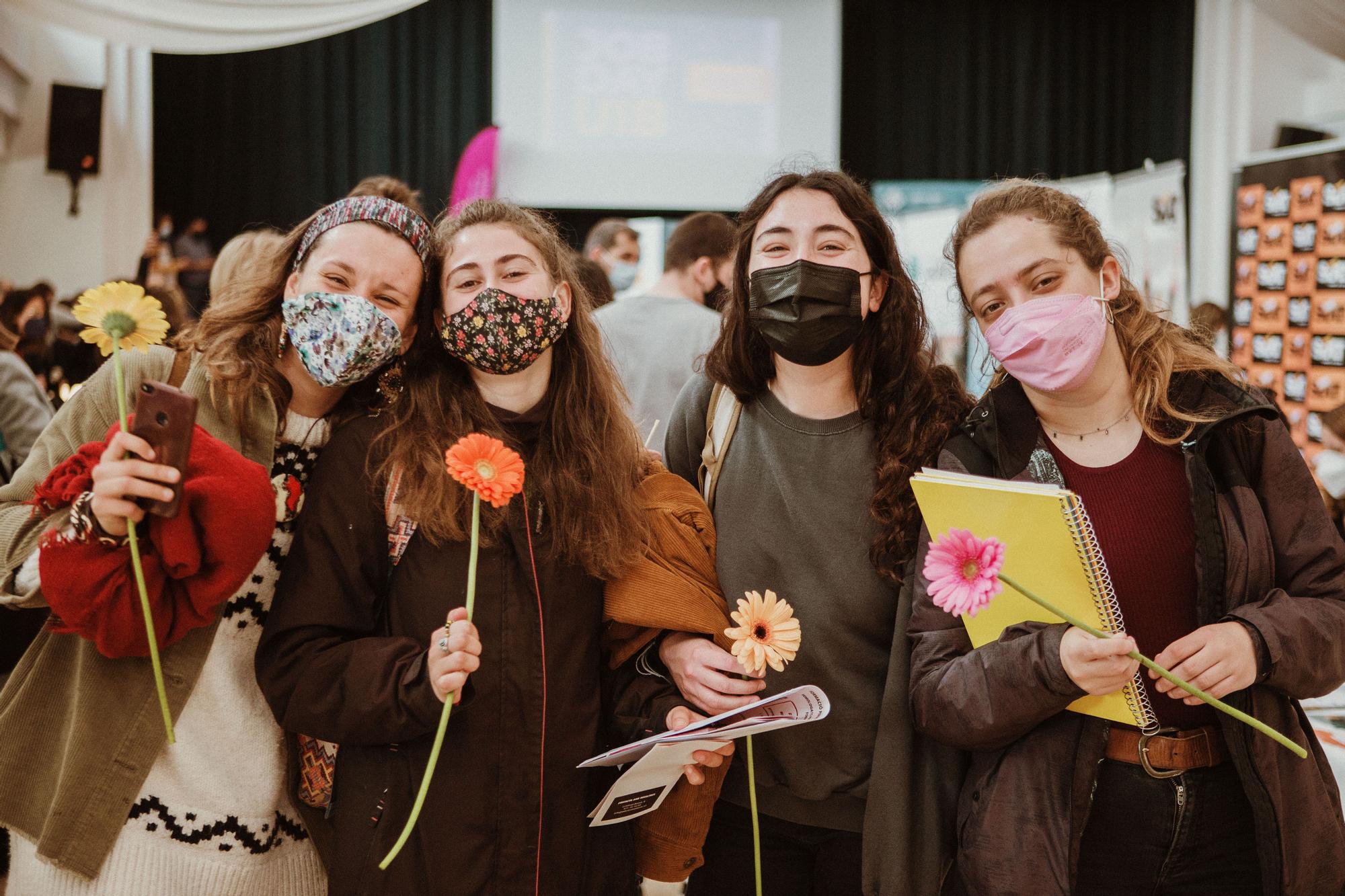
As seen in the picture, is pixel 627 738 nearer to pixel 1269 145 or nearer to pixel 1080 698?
pixel 1080 698

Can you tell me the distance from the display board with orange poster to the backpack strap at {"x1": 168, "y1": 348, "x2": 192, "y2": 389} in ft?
21.1

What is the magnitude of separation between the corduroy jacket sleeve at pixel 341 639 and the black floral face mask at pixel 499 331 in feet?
0.79

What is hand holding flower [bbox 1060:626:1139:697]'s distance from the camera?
135 cm

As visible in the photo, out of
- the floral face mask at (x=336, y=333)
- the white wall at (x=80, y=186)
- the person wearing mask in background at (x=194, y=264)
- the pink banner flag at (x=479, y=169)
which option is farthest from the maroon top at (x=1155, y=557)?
the person wearing mask in background at (x=194, y=264)

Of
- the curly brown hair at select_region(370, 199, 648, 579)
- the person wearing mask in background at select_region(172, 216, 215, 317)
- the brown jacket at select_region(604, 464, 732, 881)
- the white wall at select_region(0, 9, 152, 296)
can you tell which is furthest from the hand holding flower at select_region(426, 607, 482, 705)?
the person wearing mask in background at select_region(172, 216, 215, 317)

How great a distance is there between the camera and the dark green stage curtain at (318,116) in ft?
27.1

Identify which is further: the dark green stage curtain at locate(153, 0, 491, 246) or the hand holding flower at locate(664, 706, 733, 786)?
the dark green stage curtain at locate(153, 0, 491, 246)

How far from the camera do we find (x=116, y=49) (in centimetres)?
720

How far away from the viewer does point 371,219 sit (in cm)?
177

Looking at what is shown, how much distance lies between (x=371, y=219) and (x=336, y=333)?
235 mm

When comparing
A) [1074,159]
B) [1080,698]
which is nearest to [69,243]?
[1080,698]

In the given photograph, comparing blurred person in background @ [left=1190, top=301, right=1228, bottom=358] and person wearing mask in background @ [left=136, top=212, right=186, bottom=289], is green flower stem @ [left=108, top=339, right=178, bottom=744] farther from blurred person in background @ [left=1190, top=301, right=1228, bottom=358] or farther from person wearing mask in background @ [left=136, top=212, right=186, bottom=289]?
person wearing mask in background @ [left=136, top=212, right=186, bottom=289]

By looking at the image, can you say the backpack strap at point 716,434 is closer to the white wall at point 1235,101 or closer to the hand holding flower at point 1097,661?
the hand holding flower at point 1097,661

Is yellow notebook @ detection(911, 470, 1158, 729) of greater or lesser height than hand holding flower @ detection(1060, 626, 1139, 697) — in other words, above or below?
above
